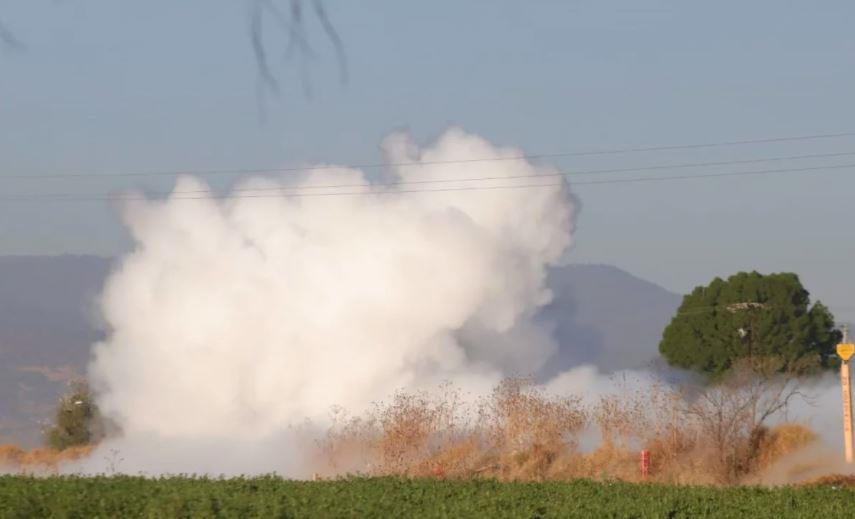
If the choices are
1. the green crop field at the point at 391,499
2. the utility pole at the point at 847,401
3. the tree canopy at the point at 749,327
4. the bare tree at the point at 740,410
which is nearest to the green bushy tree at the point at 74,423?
the tree canopy at the point at 749,327

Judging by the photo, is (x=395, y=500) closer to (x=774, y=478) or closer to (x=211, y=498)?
(x=211, y=498)

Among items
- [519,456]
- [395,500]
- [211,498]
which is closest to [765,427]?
[519,456]

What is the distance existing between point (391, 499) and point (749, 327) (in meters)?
44.4

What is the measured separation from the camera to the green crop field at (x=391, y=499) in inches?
758

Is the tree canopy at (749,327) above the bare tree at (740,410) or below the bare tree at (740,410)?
above

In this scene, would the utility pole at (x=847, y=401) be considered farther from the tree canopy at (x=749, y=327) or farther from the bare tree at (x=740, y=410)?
the tree canopy at (x=749, y=327)

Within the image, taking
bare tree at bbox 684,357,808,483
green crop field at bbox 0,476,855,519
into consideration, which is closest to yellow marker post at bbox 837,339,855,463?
bare tree at bbox 684,357,808,483

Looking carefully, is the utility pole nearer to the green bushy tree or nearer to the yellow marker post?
the yellow marker post

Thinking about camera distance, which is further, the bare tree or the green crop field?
the bare tree

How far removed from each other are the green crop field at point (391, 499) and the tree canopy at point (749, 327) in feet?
122

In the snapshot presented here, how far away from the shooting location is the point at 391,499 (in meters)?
22.0

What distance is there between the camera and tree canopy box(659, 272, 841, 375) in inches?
2454

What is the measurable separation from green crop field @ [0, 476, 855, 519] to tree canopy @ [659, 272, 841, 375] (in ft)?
122

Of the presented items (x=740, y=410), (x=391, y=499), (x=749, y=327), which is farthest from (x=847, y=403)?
(x=391, y=499)
